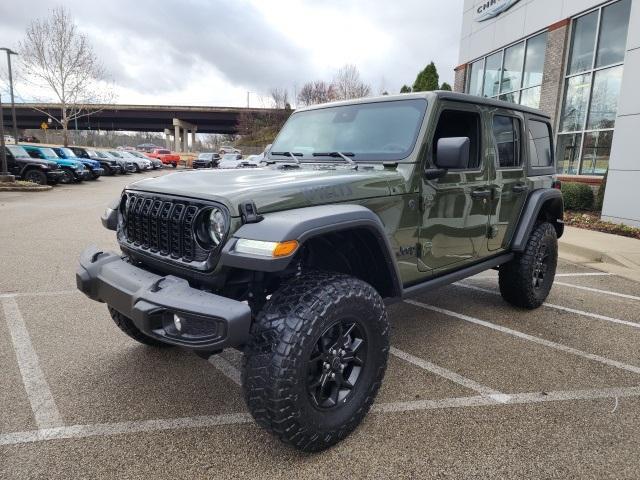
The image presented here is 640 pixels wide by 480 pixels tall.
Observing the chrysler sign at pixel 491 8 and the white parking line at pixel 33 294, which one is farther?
the chrysler sign at pixel 491 8

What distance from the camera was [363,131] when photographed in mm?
3254

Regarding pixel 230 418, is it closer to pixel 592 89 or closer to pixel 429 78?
pixel 592 89

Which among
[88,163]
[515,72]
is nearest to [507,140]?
[515,72]

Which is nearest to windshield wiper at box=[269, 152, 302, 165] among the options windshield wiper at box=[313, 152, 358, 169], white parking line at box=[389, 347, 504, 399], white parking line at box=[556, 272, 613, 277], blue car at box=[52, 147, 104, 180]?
windshield wiper at box=[313, 152, 358, 169]

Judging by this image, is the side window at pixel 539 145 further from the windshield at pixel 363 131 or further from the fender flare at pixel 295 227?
Answer: the fender flare at pixel 295 227

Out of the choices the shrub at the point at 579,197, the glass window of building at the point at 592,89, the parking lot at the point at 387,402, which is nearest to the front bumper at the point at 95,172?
the parking lot at the point at 387,402

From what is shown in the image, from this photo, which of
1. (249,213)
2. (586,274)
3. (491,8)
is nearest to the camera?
(249,213)

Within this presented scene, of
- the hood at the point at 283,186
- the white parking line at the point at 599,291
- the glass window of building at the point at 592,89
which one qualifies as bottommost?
the white parking line at the point at 599,291

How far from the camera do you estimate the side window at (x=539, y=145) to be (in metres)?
4.33

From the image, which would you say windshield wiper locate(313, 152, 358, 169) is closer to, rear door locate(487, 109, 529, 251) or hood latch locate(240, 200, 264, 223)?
hood latch locate(240, 200, 264, 223)

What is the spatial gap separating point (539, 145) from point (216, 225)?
367 cm

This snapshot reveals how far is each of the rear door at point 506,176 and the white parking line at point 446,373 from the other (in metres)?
1.17

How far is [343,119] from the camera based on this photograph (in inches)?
135

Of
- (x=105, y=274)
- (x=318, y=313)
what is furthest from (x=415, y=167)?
(x=105, y=274)
